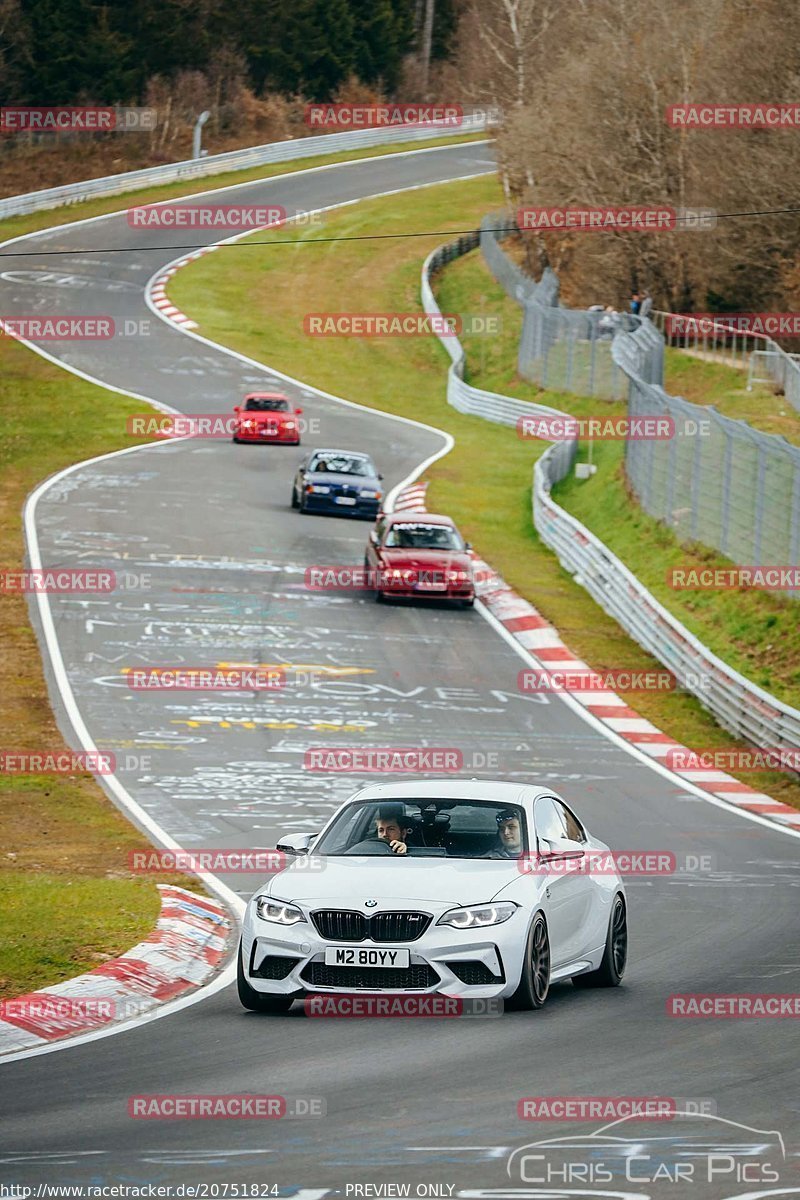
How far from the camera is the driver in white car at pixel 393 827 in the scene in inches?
478

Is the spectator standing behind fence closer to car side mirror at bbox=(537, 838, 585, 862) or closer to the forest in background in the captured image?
the forest in background

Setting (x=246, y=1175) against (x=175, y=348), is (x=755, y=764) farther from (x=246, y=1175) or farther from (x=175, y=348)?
(x=175, y=348)

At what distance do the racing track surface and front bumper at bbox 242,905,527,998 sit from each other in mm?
211

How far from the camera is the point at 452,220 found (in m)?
79.3

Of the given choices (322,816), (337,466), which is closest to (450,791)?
(322,816)

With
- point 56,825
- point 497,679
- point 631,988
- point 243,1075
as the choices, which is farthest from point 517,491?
point 243,1075

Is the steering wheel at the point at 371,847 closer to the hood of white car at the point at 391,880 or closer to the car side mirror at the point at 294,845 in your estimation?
the hood of white car at the point at 391,880

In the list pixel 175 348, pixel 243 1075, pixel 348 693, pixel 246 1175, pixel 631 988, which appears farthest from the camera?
pixel 175 348

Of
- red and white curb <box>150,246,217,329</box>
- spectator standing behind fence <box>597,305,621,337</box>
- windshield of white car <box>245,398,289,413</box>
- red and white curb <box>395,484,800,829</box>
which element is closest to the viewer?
red and white curb <box>395,484,800,829</box>

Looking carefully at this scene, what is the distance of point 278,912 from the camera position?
11.3m

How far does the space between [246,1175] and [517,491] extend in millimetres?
38557

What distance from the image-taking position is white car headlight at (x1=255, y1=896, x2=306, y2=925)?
11.2 meters

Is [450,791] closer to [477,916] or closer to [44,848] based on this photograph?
[477,916]

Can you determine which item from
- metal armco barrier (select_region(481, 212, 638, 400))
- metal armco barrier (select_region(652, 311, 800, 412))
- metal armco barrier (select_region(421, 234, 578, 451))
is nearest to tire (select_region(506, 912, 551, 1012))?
metal armco barrier (select_region(652, 311, 800, 412))
